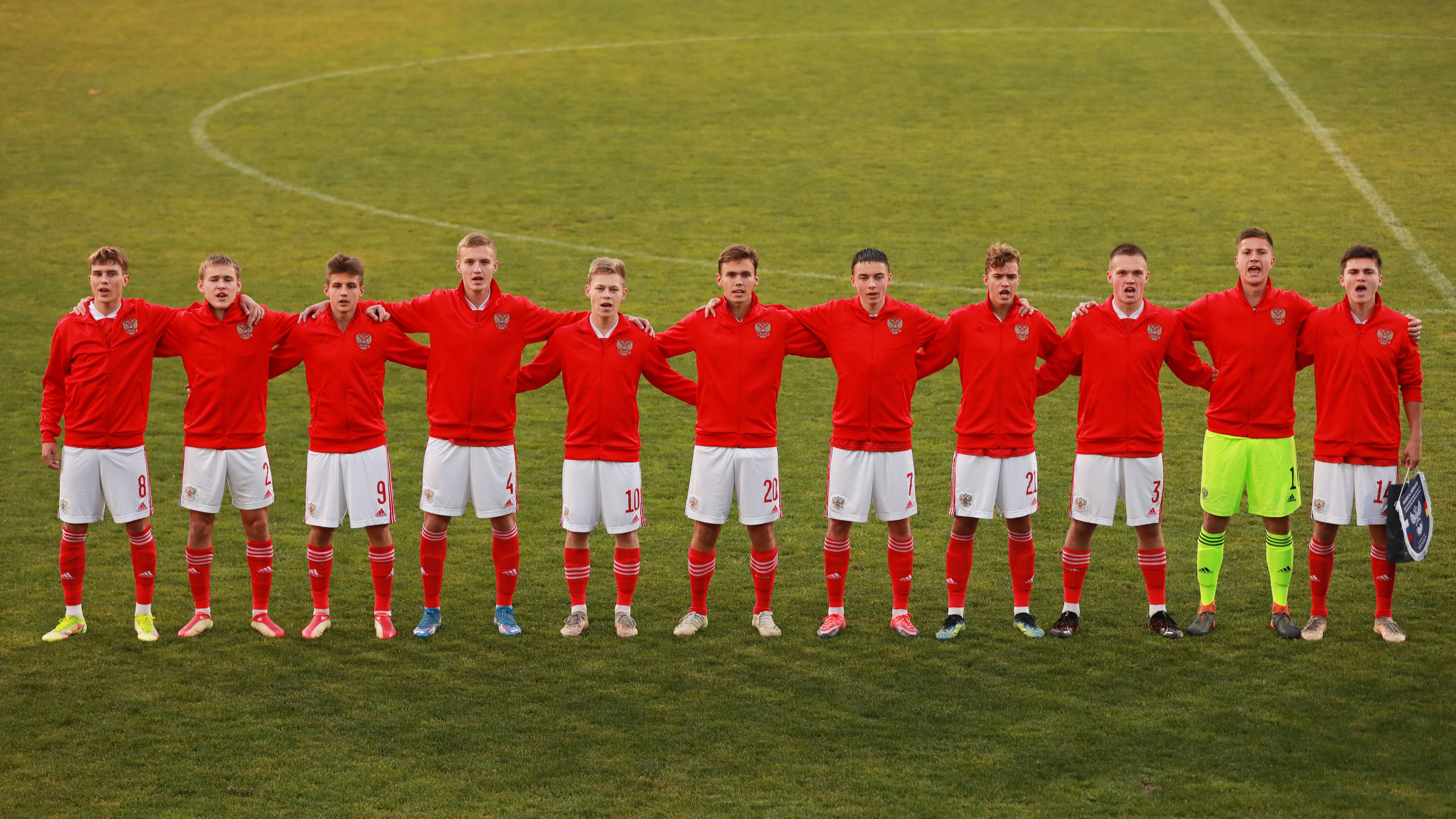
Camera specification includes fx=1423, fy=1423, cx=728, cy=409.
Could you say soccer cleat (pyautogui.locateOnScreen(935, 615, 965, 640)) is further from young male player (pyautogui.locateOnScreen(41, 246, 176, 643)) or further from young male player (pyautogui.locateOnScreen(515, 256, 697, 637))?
young male player (pyautogui.locateOnScreen(41, 246, 176, 643))

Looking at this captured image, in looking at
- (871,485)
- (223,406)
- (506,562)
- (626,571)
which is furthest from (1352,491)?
(223,406)

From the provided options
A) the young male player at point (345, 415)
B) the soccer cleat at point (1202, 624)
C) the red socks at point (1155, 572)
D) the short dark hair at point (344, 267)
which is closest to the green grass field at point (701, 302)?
the soccer cleat at point (1202, 624)

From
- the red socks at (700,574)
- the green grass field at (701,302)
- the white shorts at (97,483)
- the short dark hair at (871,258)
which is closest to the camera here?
the green grass field at (701,302)

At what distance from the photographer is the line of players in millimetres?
7855

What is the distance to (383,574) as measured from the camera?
8.15 m

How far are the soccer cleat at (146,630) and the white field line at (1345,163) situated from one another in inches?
514

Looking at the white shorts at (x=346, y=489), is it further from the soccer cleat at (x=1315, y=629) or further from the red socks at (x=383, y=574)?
the soccer cleat at (x=1315, y=629)

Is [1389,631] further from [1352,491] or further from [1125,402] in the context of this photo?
[1125,402]

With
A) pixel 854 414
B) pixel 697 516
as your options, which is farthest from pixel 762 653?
pixel 854 414

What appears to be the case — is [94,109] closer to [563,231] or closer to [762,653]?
[563,231]

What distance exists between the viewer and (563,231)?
716 inches

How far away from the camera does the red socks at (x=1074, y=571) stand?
8.05 meters

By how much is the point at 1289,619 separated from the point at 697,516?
3.39 m

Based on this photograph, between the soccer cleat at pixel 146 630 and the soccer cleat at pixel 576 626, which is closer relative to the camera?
the soccer cleat at pixel 146 630
